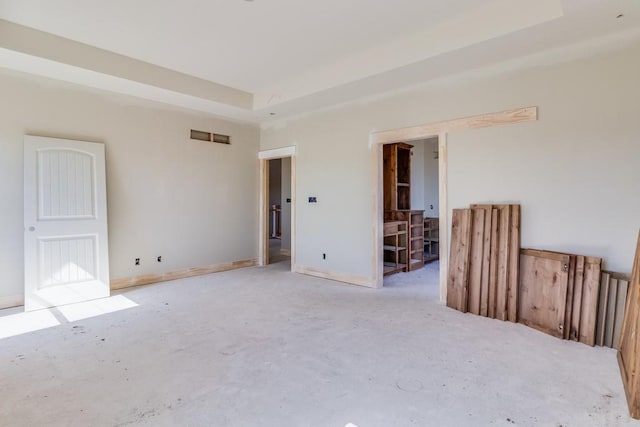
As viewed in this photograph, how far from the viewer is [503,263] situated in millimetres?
3535

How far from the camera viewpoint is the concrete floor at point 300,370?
77.7 inches

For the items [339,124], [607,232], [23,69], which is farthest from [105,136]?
[607,232]

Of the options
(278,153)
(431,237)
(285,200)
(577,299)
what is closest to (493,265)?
(577,299)

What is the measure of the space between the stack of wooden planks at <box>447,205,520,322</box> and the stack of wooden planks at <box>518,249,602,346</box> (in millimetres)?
117

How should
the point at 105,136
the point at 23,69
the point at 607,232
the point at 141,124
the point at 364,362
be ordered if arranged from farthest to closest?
the point at 141,124
the point at 105,136
the point at 23,69
the point at 607,232
the point at 364,362

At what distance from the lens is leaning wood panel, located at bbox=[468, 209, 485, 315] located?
3707 mm

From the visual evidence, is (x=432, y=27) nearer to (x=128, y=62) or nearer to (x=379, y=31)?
(x=379, y=31)

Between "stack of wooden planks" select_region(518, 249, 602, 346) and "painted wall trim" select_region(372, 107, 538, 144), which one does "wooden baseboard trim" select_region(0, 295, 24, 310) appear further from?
"stack of wooden planks" select_region(518, 249, 602, 346)

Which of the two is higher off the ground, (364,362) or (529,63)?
(529,63)

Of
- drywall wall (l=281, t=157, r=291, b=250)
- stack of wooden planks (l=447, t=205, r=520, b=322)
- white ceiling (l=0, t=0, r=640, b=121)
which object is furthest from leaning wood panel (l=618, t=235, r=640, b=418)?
drywall wall (l=281, t=157, r=291, b=250)

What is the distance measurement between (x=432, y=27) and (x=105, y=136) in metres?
4.39

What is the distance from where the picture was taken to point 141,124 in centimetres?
498

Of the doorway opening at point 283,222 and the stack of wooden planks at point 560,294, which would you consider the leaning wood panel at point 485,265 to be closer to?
the stack of wooden planks at point 560,294

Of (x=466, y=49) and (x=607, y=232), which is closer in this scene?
(x=607, y=232)
